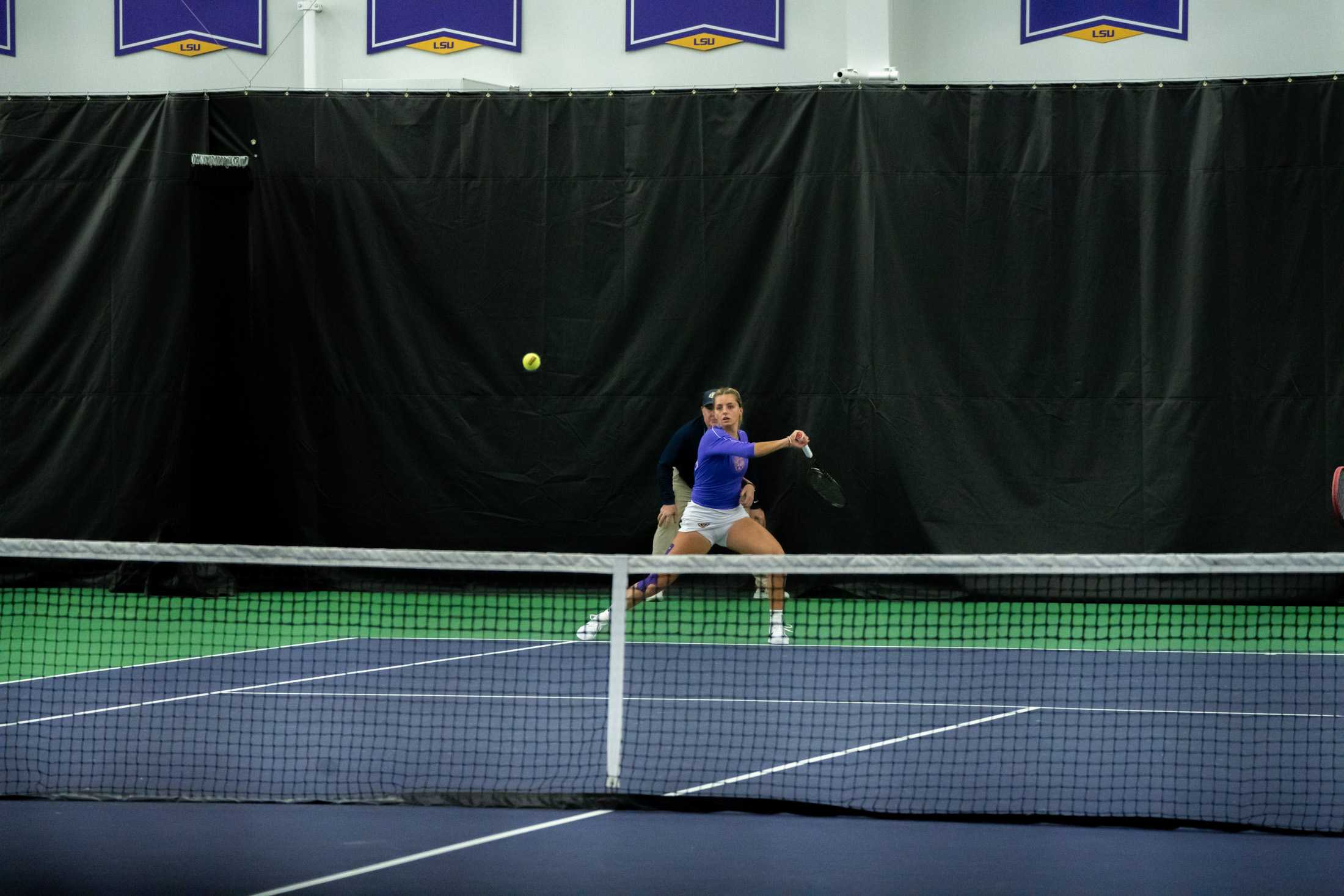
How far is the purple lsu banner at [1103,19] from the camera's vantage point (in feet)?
40.2

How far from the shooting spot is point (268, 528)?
1062 cm

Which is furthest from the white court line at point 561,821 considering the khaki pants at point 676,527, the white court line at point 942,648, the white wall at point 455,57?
the white wall at point 455,57

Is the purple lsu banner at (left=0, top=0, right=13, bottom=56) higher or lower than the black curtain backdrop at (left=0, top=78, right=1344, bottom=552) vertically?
higher

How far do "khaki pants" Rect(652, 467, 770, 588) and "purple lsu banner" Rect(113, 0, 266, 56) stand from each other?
19.6ft

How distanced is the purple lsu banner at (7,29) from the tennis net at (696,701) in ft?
18.9

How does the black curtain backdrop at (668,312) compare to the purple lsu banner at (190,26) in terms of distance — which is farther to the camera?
the purple lsu banner at (190,26)

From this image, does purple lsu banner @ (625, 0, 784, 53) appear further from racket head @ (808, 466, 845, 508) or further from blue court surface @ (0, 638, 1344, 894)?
blue court surface @ (0, 638, 1344, 894)

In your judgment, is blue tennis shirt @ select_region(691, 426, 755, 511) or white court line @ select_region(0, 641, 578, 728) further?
blue tennis shirt @ select_region(691, 426, 755, 511)

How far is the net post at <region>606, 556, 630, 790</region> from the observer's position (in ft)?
14.6

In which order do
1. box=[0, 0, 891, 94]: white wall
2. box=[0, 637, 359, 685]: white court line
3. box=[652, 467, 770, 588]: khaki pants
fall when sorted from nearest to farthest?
box=[0, 637, 359, 685]: white court line, box=[652, 467, 770, 588]: khaki pants, box=[0, 0, 891, 94]: white wall

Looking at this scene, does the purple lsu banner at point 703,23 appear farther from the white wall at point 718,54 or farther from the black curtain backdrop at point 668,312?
the black curtain backdrop at point 668,312

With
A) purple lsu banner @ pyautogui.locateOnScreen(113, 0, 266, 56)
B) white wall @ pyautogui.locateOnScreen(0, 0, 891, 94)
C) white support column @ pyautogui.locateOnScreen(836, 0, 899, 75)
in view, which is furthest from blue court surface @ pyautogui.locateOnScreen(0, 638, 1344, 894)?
purple lsu banner @ pyautogui.locateOnScreen(113, 0, 266, 56)

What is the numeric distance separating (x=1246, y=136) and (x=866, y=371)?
2.80 m

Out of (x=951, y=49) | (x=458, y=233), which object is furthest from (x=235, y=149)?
(x=951, y=49)
